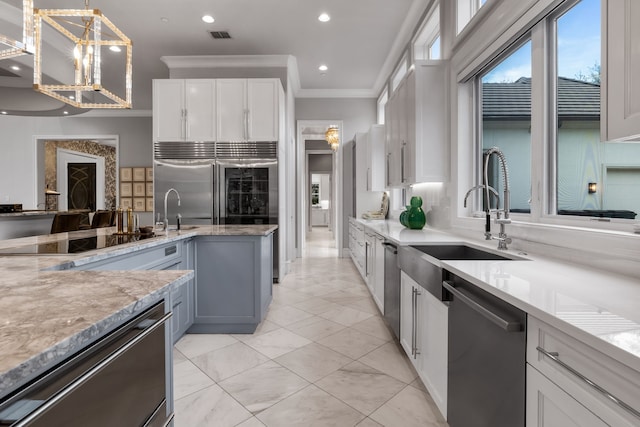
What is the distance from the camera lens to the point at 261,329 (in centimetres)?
300

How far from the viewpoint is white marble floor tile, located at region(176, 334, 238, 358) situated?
2.56 meters

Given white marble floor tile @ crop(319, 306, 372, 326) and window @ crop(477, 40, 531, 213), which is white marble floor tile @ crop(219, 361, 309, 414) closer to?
white marble floor tile @ crop(319, 306, 372, 326)

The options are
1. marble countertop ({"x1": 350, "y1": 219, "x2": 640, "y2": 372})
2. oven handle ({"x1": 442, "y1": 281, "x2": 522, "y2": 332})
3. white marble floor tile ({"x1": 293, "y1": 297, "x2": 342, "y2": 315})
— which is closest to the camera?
marble countertop ({"x1": 350, "y1": 219, "x2": 640, "y2": 372})

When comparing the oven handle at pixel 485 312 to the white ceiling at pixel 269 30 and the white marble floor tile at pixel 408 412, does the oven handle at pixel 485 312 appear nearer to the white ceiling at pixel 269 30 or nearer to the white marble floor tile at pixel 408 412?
the white marble floor tile at pixel 408 412

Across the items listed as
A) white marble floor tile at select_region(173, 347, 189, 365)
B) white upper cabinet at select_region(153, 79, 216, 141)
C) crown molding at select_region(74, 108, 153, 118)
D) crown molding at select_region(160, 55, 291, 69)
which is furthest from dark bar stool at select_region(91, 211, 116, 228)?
white marble floor tile at select_region(173, 347, 189, 365)

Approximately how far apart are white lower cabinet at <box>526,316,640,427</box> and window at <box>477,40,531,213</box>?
1.51 m

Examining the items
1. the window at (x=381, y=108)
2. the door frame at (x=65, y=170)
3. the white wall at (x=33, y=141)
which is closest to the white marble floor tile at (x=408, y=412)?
the window at (x=381, y=108)

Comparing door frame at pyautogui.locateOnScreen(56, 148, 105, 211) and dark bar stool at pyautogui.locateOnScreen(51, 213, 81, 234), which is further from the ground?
door frame at pyautogui.locateOnScreen(56, 148, 105, 211)

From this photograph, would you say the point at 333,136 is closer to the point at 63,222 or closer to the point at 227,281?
the point at 227,281

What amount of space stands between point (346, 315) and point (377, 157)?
3.01m

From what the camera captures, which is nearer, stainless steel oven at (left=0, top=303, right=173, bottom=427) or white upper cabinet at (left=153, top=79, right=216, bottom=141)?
stainless steel oven at (left=0, top=303, right=173, bottom=427)

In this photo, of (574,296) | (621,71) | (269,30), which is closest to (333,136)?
(269,30)

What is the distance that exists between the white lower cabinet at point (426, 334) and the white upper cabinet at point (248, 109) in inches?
125

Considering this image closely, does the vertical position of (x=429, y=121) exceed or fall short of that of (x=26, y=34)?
it falls short
